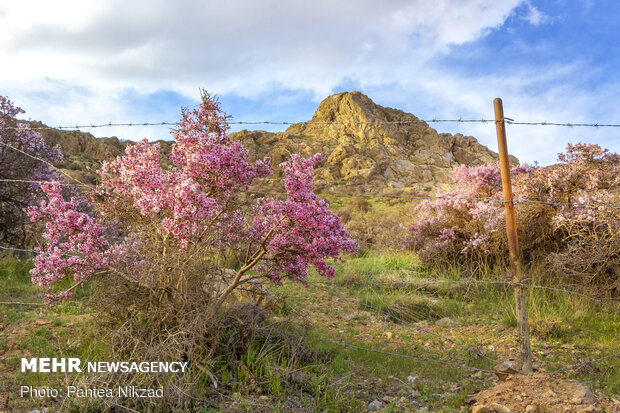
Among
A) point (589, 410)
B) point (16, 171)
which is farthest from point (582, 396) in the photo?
Answer: point (16, 171)

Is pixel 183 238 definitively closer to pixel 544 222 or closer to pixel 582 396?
pixel 582 396

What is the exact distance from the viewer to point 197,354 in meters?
4.48

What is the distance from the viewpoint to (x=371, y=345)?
20.7ft

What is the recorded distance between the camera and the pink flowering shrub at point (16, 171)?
33.5 ft

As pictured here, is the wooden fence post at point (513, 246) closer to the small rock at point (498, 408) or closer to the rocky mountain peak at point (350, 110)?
the small rock at point (498, 408)

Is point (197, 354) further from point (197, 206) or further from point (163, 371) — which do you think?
point (197, 206)

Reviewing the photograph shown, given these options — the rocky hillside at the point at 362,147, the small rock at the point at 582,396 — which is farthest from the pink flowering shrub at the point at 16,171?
the rocky hillside at the point at 362,147

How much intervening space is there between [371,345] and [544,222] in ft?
17.5

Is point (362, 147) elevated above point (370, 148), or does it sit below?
above

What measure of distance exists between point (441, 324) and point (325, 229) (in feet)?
12.5

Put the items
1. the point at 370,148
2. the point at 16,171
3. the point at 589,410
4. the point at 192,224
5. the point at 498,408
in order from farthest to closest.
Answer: the point at 370,148, the point at 16,171, the point at 192,224, the point at 498,408, the point at 589,410

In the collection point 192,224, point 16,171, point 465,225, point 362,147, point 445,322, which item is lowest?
point 445,322

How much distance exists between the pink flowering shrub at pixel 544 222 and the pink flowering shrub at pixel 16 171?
9.72 m

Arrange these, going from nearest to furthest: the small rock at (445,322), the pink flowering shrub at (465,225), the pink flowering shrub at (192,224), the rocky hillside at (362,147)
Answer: the pink flowering shrub at (192,224) → the small rock at (445,322) → the pink flowering shrub at (465,225) → the rocky hillside at (362,147)
